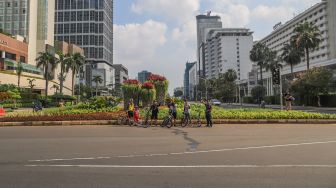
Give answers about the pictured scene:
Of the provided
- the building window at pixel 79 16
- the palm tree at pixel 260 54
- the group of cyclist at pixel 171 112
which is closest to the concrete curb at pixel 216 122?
the group of cyclist at pixel 171 112

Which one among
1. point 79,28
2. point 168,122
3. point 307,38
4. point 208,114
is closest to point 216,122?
point 208,114

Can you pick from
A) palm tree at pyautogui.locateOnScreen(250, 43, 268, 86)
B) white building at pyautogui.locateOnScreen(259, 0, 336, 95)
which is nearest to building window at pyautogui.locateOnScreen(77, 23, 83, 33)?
white building at pyautogui.locateOnScreen(259, 0, 336, 95)

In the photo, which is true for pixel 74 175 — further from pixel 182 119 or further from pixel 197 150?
pixel 182 119

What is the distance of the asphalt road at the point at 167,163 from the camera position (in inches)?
277

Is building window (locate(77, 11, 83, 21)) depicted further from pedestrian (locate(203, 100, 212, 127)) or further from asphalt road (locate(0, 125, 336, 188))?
asphalt road (locate(0, 125, 336, 188))

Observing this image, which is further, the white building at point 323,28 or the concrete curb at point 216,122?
the white building at point 323,28

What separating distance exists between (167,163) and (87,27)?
160 meters

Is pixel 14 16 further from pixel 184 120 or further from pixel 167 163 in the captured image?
pixel 167 163

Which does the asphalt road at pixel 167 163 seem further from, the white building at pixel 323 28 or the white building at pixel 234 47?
the white building at pixel 234 47

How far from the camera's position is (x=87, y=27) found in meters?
162

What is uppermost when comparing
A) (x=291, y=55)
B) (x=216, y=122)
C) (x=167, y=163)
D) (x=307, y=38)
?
(x=307, y=38)

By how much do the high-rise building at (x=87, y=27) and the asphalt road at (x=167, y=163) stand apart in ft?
499

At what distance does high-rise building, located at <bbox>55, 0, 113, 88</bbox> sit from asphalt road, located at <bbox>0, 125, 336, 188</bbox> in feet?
499

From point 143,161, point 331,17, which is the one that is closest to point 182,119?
point 143,161
